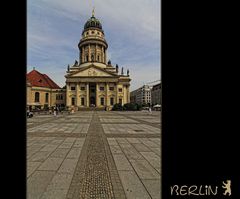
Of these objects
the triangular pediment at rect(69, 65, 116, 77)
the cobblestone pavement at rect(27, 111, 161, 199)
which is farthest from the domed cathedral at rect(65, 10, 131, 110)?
the cobblestone pavement at rect(27, 111, 161, 199)

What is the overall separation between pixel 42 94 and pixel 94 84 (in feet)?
64.5

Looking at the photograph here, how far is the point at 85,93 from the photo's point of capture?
214ft

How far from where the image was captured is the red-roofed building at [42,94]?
205 feet

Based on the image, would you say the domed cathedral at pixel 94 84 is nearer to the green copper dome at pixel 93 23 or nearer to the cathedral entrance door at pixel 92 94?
the cathedral entrance door at pixel 92 94

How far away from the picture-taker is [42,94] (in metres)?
65.9

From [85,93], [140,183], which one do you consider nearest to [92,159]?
[140,183]

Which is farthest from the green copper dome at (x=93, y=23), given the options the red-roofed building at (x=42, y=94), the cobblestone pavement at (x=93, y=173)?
the cobblestone pavement at (x=93, y=173)

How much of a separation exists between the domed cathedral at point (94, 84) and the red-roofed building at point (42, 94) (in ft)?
28.5

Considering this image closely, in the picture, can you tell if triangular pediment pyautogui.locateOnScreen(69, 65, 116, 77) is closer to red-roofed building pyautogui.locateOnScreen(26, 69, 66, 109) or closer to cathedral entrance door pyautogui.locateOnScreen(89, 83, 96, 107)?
cathedral entrance door pyautogui.locateOnScreen(89, 83, 96, 107)

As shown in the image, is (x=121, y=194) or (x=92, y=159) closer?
(x=121, y=194)
